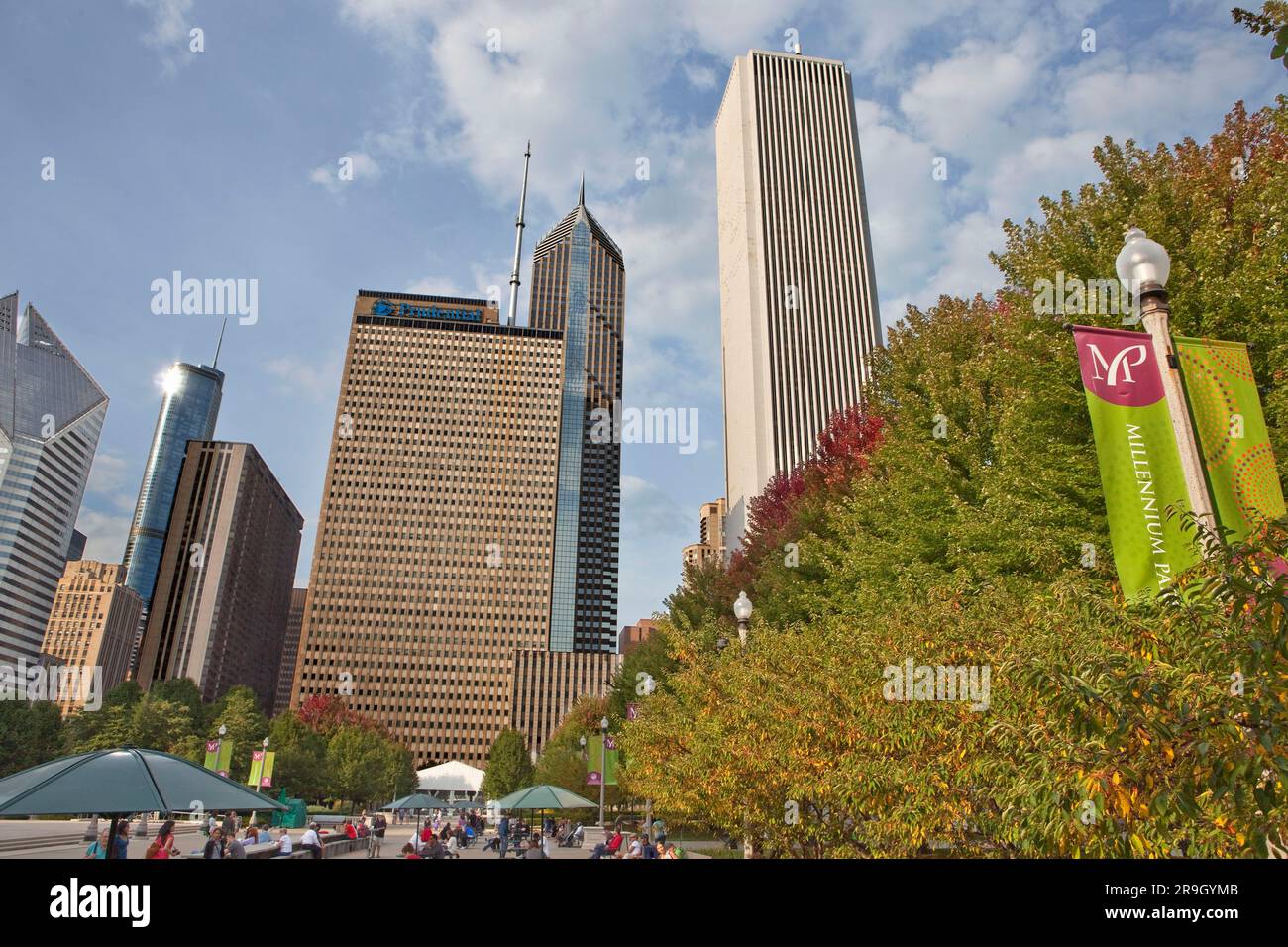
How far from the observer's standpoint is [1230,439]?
32.0ft

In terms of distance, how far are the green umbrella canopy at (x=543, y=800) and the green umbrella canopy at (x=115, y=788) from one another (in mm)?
16584

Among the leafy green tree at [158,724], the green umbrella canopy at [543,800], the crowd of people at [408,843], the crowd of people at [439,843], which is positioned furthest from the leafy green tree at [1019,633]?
the leafy green tree at [158,724]

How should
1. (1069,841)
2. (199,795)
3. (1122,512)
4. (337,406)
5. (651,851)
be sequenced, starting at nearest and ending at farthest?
(1069,841) → (1122,512) → (199,795) → (651,851) → (337,406)

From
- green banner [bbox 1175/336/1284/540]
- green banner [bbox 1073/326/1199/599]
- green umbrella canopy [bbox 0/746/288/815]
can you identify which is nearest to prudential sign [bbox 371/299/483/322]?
green umbrella canopy [bbox 0/746/288/815]

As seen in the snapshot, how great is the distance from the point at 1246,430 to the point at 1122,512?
1.91 metres

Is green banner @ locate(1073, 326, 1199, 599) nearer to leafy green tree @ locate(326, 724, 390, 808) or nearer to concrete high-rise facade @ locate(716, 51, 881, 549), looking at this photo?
concrete high-rise facade @ locate(716, 51, 881, 549)

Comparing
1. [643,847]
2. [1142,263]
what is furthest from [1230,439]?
[643,847]

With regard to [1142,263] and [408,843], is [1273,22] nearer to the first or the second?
[1142,263]

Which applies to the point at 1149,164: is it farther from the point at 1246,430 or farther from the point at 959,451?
the point at 1246,430

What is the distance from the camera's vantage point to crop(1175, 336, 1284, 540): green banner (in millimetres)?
9664

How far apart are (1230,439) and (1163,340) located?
6.76 ft

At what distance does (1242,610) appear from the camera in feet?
18.9

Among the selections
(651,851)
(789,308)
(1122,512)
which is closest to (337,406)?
(789,308)

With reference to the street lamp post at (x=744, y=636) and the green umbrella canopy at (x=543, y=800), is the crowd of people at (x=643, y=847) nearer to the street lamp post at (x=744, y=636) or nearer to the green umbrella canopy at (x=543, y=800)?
the street lamp post at (x=744, y=636)
